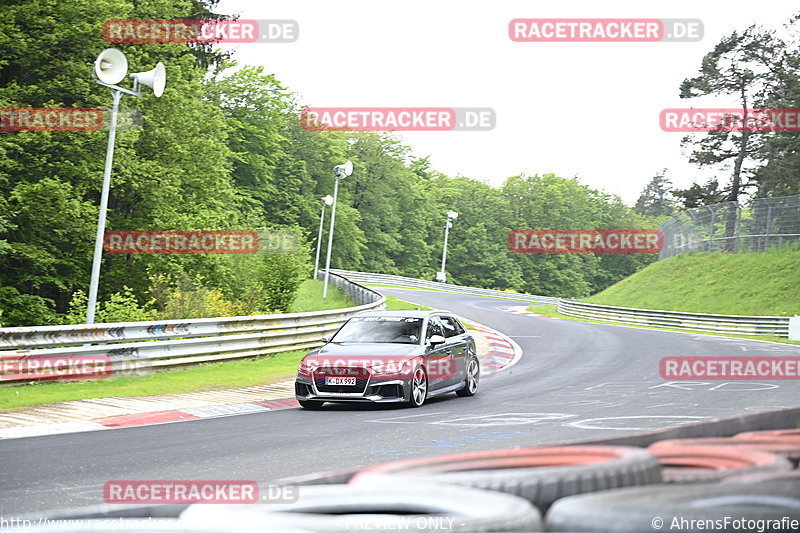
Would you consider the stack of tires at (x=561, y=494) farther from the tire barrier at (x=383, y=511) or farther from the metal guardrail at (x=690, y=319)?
the metal guardrail at (x=690, y=319)

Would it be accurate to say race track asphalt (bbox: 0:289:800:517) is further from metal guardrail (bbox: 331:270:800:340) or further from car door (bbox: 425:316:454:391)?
metal guardrail (bbox: 331:270:800:340)

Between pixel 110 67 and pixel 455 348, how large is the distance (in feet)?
31.6

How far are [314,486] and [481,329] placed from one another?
3175 cm

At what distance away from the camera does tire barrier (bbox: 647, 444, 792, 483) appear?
2.98m

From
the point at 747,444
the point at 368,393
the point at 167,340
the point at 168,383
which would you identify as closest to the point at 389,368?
the point at 368,393

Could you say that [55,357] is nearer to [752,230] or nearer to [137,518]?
[137,518]

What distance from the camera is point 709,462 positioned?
11.3 feet

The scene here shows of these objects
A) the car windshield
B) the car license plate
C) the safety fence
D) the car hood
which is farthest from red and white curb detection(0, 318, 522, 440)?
the safety fence

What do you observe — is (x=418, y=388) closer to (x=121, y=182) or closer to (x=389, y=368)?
(x=389, y=368)

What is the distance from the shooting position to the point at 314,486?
3.21 m

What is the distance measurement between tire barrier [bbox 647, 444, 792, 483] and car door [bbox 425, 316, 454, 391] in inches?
423

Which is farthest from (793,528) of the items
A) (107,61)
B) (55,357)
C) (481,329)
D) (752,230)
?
(752,230)

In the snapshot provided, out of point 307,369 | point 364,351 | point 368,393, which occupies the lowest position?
point 368,393

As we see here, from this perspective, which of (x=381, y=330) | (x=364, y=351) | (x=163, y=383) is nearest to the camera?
(x=364, y=351)
